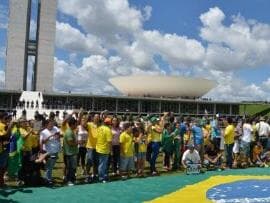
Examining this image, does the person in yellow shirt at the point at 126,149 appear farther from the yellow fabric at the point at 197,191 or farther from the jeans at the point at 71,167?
the yellow fabric at the point at 197,191

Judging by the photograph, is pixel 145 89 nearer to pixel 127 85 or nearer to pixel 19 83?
pixel 127 85

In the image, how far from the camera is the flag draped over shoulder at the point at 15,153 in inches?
436

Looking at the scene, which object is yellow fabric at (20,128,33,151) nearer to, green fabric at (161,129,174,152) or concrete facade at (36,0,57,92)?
green fabric at (161,129,174,152)

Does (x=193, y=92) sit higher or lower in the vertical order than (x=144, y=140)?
higher

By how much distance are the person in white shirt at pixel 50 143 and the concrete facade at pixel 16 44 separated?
7773cm

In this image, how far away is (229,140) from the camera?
1552 centimetres

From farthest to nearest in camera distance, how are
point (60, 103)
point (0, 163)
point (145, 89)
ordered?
point (145, 89) < point (60, 103) < point (0, 163)

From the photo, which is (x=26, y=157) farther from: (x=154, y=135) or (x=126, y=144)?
(x=154, y=135)

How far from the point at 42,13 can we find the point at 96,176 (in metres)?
79.2

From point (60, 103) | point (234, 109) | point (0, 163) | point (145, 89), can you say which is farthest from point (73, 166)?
point (145, 89)

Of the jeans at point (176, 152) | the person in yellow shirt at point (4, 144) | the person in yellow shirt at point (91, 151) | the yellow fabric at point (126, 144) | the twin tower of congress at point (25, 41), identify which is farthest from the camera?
the twin tower of congress at point (25, 41)

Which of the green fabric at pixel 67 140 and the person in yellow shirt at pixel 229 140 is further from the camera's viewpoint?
the person in yellow shirt at pixel 229 140

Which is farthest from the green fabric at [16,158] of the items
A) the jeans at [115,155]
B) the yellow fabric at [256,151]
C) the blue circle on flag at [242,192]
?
the yellow fabric at [256,151]

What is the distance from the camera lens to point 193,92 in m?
104
